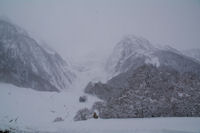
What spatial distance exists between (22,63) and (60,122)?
21.6 meters

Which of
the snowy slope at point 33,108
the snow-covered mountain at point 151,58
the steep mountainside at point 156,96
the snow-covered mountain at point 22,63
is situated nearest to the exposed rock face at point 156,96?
the steep mountainside at point 156,96

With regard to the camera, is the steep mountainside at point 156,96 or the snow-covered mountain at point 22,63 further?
the snow-covered mountain at point 22,63

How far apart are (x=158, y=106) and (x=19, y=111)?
15.4 m

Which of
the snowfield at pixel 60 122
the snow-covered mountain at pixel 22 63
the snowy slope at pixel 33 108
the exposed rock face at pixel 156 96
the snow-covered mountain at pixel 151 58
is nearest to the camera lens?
the snowfield at pixel 60 122

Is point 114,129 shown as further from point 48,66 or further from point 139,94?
point 48,66

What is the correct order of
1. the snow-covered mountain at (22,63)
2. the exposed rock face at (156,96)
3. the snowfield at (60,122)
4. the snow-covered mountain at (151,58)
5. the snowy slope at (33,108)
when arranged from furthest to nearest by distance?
the snow-covered mountain at (22,63) < the snow-covered mountain at (151,58) < the snowy slope at (33,108) < the exposed rock face at (156,96) < the snowfield at (60,122)

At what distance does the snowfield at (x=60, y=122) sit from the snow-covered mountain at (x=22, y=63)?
362 centimetres

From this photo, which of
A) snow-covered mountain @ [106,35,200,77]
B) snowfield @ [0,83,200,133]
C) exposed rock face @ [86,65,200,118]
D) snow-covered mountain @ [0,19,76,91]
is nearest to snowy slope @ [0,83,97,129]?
snowfield @ [0,83,200,133]

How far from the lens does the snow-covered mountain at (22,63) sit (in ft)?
69.6

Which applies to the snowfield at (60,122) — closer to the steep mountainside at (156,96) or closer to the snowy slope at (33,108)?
the snowy slope at (33,108)

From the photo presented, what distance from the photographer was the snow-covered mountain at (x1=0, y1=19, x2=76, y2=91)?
835 inches

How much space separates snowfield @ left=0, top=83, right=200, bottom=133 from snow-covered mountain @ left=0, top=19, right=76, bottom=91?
11.9 ft

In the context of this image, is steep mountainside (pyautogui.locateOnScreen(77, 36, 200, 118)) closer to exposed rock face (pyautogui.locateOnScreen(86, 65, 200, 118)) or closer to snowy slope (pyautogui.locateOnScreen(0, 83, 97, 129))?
exposed rock face (pyautogui.locateOnScreen(86, 65, 200, 118))

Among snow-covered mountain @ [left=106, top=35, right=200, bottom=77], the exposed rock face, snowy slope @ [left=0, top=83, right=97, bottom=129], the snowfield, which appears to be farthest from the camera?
snow-covered mountain @ [left=106, top=35, right=200, bottom=77]
